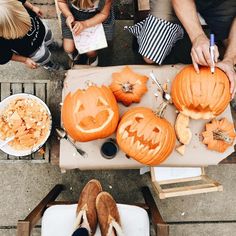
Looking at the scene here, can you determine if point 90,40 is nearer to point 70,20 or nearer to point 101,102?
point 70,20

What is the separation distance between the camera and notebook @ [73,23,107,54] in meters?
2.27

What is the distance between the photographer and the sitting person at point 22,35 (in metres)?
1.77

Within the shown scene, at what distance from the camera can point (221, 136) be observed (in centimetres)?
178

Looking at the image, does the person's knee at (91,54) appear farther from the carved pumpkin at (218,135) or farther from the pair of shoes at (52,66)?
the carved pumpkin at (218,135)

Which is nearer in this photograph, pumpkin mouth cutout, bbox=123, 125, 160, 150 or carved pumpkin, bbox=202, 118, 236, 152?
pumpkin mouth cutout, bbox=123, 125, 160, 150

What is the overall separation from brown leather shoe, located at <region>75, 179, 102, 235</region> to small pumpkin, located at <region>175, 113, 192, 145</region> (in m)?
0.72

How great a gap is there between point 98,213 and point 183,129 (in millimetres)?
771

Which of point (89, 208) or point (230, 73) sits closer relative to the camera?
point (230, 73)

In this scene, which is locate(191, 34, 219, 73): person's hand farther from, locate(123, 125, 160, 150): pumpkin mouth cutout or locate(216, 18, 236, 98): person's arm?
locate(123, 125, 160, 150): pumpkin mouth cutout

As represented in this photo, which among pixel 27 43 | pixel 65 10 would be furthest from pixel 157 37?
pixel 27 43

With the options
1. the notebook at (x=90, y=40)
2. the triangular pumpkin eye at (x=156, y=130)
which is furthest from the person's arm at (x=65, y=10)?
the triangular pumpkin eye at (x=156, y=130)

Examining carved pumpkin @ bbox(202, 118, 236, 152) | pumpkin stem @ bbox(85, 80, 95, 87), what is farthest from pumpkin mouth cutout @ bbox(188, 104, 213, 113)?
pumpkin stem @ bbox(85, 80, 95, 87)

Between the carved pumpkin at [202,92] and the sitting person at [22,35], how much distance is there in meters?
0.94

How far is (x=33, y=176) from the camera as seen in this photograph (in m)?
2.55
